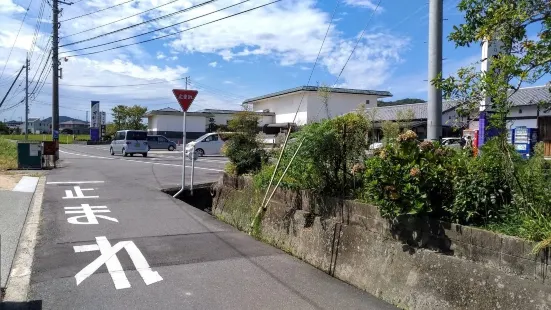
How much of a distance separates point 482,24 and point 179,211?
7773mm

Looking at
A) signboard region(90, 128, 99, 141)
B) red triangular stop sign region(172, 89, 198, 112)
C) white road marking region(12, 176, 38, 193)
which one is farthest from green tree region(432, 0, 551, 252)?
signboard region(90, 128, 99, 141)

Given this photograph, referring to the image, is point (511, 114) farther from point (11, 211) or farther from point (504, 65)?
point (11, 211)

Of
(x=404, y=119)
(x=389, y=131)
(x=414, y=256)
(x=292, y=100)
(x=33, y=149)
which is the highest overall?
(x=292, y=100)

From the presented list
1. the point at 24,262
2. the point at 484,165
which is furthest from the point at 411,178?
the point at 24,262

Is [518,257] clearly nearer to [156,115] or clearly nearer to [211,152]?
[211,152]

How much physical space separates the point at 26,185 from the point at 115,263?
9525 millimetres

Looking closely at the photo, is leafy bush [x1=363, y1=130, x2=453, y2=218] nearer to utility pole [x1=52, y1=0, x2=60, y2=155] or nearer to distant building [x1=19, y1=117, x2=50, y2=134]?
utility pole [x1=52, y1=0, x2=60, y2=155]

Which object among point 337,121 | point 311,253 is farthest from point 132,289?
point 337,121

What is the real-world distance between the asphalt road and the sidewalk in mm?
380

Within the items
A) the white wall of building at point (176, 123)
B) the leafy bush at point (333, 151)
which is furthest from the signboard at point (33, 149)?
the white wall of building at point (176, 123)

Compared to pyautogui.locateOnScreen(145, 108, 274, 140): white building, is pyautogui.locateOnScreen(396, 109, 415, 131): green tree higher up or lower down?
lower down

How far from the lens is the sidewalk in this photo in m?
6.43

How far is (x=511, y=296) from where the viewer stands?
3.88m

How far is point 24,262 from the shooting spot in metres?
6.39
